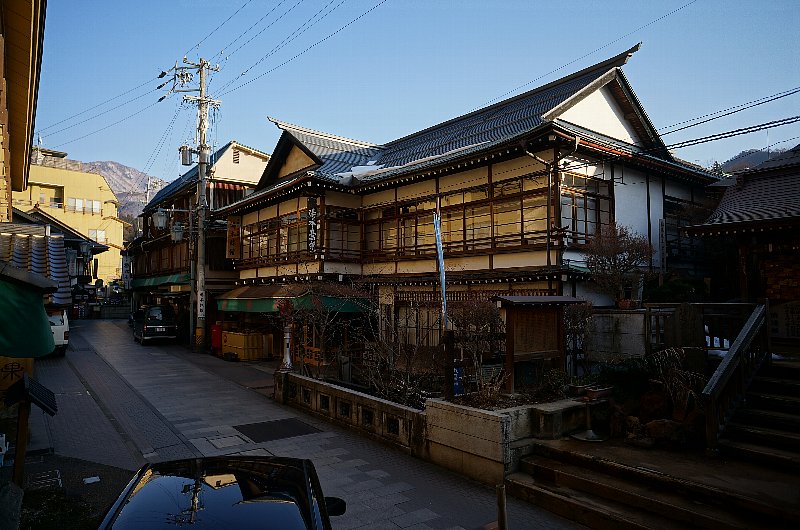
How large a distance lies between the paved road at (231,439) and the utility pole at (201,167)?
17.9 ft

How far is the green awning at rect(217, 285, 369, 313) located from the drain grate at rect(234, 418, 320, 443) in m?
4.70

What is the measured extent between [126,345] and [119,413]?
17789 millimetres

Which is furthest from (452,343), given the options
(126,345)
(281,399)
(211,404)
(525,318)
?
(126,345)

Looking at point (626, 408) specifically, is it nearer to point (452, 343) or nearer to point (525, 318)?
point (525, 318)

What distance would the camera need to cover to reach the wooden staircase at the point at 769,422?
7.15m

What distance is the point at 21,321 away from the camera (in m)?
4.82

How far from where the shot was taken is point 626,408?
9.09 metres

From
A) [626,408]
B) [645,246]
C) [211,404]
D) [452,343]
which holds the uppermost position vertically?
[645,246]

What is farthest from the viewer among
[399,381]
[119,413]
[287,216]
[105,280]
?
[105,280]

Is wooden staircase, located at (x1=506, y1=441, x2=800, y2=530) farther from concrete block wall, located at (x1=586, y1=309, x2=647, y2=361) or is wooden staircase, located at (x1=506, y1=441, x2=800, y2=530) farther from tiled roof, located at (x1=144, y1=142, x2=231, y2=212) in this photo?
tiled roof, located at (x1=144, y1=142, x2=231, y2=212)

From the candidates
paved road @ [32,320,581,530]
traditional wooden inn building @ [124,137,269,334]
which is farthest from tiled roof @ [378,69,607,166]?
traditional wooden inn building @ [124,137,269,334]

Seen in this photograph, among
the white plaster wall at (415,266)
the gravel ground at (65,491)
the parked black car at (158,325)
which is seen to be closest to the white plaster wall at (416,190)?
the white plaster wall at (415,266)

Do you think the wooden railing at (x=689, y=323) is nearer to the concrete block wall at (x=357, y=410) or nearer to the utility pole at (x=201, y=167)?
the concrete block wall at (x=357, y=410)

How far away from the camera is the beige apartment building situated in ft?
185
